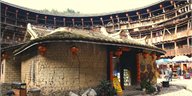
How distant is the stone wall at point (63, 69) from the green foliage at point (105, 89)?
575 mm

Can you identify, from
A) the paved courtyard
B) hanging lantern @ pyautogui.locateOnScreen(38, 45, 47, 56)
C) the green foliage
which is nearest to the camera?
hanging lantern @ pyautogui.locateOnScreen(38, 45, 47, 56)

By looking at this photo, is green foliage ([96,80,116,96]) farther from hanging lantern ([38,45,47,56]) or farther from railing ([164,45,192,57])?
A: railing ([164,45,192,57])

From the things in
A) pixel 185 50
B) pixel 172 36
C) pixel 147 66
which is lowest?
pixel 147 66

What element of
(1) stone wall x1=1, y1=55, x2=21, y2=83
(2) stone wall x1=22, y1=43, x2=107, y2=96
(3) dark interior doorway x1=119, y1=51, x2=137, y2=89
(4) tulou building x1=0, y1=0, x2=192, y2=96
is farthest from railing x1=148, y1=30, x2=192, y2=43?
(1) stone wall x1=1, y1=55, x2=21, y2=83

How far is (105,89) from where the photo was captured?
43.0ft

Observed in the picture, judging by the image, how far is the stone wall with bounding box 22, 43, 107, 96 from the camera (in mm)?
12609

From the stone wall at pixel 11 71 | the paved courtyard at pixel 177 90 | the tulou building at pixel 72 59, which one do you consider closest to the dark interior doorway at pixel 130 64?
the tulou building at pixel 72 59

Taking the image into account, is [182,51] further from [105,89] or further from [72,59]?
[72,59]

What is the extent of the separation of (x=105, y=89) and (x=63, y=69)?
2.44 m

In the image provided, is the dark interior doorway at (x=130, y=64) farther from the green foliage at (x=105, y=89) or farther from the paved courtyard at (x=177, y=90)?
the green foliage at (x=105, y=89)

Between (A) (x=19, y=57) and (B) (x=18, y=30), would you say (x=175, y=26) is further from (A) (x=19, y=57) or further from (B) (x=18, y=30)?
(A) (x=19, y=57)

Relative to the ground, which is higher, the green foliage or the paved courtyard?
the green foliage

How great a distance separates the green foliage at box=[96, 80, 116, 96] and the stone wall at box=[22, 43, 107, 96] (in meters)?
0.58

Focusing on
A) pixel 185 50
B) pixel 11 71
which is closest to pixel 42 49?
pixel 11 71
